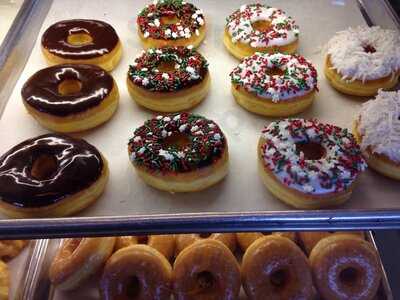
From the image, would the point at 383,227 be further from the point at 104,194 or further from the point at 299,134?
the point at 104,194

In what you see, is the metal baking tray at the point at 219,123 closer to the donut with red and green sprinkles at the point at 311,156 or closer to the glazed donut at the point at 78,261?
the donut with red and green sprinkles at the point at 311,156

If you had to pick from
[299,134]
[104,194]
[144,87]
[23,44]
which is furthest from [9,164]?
[299,134]

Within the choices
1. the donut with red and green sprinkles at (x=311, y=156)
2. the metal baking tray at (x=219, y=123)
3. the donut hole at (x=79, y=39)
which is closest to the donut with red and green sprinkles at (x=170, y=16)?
the metal baking tray at (x=219, y=123)

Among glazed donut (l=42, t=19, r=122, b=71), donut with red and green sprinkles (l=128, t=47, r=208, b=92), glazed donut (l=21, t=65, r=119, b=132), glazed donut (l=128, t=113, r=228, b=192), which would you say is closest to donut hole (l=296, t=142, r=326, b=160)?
glazed donut (l=128, t=113, r=228, b=192)

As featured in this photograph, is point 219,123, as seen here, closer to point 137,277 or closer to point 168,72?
point 168,72

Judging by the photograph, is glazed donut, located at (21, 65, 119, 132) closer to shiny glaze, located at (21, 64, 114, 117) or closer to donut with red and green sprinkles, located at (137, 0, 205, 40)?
shiny glaze, located at (21, 64, 114, 117)

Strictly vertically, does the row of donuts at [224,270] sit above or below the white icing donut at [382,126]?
below
